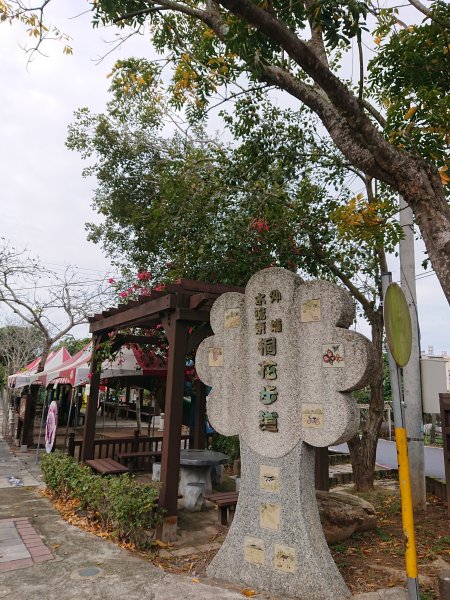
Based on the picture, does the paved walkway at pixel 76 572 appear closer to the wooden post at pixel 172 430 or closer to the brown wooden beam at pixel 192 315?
the wooden post at pixel 172 430

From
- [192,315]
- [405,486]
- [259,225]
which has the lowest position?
[405,486]

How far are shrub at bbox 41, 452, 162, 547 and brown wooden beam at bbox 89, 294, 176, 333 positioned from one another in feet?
8.13

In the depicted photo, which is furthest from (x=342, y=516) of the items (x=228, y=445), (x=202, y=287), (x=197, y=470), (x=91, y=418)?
(x=228, y=445)

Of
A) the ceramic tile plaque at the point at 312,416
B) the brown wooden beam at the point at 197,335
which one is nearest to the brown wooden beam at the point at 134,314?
the brown wooden beam at the point at 197,335

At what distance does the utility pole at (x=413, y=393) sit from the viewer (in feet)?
24.6

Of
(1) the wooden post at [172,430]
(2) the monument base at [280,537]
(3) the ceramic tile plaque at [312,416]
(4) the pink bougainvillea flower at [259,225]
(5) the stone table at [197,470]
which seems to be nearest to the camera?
(2) the monument base at [280,537]

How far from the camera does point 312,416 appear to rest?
4.35m

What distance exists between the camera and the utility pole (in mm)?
7493

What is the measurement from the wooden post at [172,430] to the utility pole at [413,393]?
3.91 metres

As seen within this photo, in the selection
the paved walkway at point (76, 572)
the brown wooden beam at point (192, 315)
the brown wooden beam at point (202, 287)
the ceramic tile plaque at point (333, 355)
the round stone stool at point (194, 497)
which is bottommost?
the paved walkway at point (76, 572)

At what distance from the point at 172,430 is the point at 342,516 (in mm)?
2629

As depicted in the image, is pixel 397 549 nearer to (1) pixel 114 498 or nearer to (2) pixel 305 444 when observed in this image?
(2) pixel 305 444

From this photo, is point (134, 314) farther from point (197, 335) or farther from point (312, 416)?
point (312, 416)

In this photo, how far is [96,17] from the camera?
6.18 metres
